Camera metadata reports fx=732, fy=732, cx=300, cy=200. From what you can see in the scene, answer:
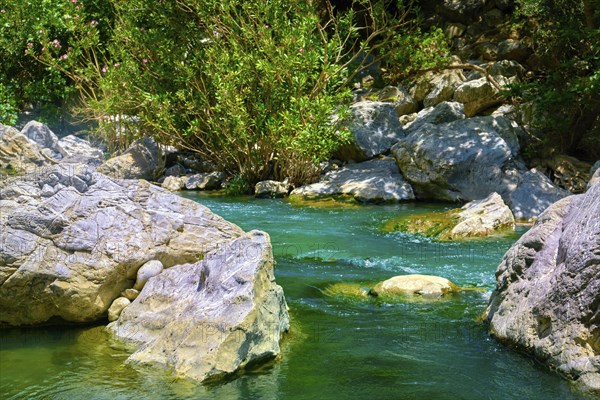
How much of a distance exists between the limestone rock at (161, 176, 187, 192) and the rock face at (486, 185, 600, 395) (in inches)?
391

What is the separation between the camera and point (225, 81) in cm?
1368

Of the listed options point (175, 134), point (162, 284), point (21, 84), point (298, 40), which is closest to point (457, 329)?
point (162, 284)

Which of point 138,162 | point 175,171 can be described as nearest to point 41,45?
point 138,162

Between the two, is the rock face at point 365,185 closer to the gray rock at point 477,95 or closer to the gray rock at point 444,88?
the gray rock at point 477,95

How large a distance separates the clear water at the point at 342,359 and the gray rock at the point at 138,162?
850cm

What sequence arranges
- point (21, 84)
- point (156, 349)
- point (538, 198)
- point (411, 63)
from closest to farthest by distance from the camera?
1. point (156, 349)
2. point (538, 198)
3. point (411, 63)
4. point (21, 84)

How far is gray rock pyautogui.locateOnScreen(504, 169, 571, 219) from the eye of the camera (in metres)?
11.4

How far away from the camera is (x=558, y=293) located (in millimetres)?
5219

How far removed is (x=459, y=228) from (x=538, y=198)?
7.43ft

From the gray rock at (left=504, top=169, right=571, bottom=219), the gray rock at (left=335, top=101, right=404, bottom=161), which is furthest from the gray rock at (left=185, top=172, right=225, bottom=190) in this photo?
the gray rock at (left=504, top=169, right=571, bottom=219)

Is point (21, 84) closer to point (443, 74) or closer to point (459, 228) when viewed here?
point (443, 74)

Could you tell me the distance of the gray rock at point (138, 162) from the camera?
15812mm

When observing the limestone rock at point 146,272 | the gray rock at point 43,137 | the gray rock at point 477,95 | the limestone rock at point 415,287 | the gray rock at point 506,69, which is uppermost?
the gray rock at point 506,69

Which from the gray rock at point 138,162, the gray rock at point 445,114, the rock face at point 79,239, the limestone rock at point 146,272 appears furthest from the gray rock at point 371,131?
the limestone rock at point 146,272
